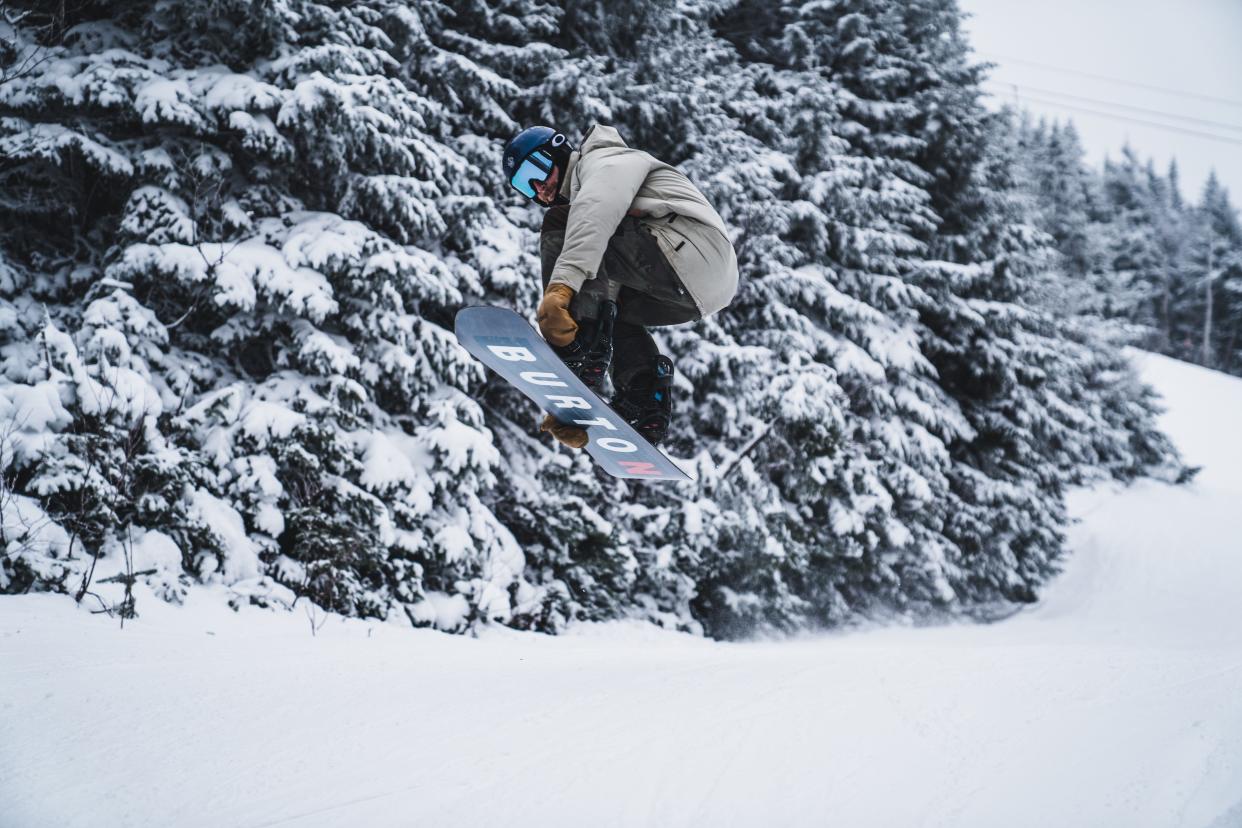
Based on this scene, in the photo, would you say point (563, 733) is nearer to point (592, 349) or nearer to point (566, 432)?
→ point (566, 432)

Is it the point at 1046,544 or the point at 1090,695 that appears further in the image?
the point at 1046,544

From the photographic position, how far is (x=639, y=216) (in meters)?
3.02

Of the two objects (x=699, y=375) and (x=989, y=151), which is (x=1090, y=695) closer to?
(x=699, y=375)

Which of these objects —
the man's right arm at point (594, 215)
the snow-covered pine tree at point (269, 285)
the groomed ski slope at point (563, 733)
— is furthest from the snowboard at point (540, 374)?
the snow-covered pine tree at point (269, 285)

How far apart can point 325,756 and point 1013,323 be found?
38.6ft

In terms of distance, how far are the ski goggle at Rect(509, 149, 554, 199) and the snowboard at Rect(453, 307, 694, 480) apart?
1.78 ft

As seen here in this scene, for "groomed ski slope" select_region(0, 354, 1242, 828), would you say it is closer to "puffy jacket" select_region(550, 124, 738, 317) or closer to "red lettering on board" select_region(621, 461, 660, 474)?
"red lettering on board" select_region(621, 461, 660, 474)

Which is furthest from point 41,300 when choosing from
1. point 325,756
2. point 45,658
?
point 325,756

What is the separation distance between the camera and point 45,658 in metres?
3.18

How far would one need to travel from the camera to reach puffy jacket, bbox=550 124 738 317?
2.72 m

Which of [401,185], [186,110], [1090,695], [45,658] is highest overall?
[186,110]

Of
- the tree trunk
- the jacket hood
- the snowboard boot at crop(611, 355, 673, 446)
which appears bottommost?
the tree trunk

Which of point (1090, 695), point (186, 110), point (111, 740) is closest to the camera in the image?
point (111, 740)

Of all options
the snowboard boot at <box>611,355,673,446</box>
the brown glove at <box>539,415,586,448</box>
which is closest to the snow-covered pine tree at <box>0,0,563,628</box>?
the brown glove at <box>539,415,586,448</box>
